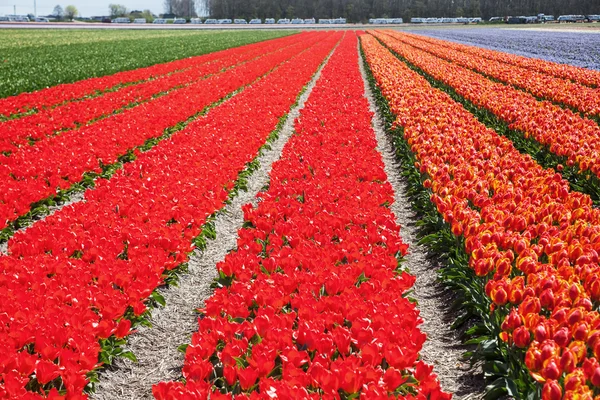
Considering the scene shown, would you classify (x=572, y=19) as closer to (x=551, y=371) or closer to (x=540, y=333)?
(x=540, y=333)

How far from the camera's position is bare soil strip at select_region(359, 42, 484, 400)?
13.1 ft

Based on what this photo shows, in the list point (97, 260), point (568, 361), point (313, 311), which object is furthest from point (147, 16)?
point (568, 361)

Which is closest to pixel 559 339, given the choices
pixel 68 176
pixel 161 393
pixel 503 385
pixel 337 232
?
pixel 503 385

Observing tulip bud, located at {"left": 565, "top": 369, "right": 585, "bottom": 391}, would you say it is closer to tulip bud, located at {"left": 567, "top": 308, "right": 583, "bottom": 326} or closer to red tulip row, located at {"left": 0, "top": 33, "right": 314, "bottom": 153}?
tulip bud, located at {"left": 567, "top": 308, "right": 583, "bottom": 326}

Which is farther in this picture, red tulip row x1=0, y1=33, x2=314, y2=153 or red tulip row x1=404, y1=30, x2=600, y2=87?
red tulip row x1=404, y1=30, x2=600, y2=87

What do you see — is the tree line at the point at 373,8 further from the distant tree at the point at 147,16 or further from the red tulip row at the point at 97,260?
the red tulip row at the point at 97,260

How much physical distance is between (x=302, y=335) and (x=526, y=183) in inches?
173

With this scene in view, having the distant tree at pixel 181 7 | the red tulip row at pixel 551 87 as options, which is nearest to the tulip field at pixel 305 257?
the red tulip row at pixel 551 87

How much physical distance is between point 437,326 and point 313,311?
1.52m

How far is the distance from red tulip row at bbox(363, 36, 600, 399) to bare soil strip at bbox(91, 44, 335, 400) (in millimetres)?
2473

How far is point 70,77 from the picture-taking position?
22078 millimetres

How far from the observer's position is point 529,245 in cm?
493

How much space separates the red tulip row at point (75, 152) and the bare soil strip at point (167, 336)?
7.62ft

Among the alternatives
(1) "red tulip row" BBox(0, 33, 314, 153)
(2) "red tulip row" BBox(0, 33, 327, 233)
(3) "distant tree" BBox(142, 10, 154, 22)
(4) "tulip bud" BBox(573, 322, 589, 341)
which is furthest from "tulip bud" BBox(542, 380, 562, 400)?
(3) "distant tree" BBox(142, 10, 154, 22)
